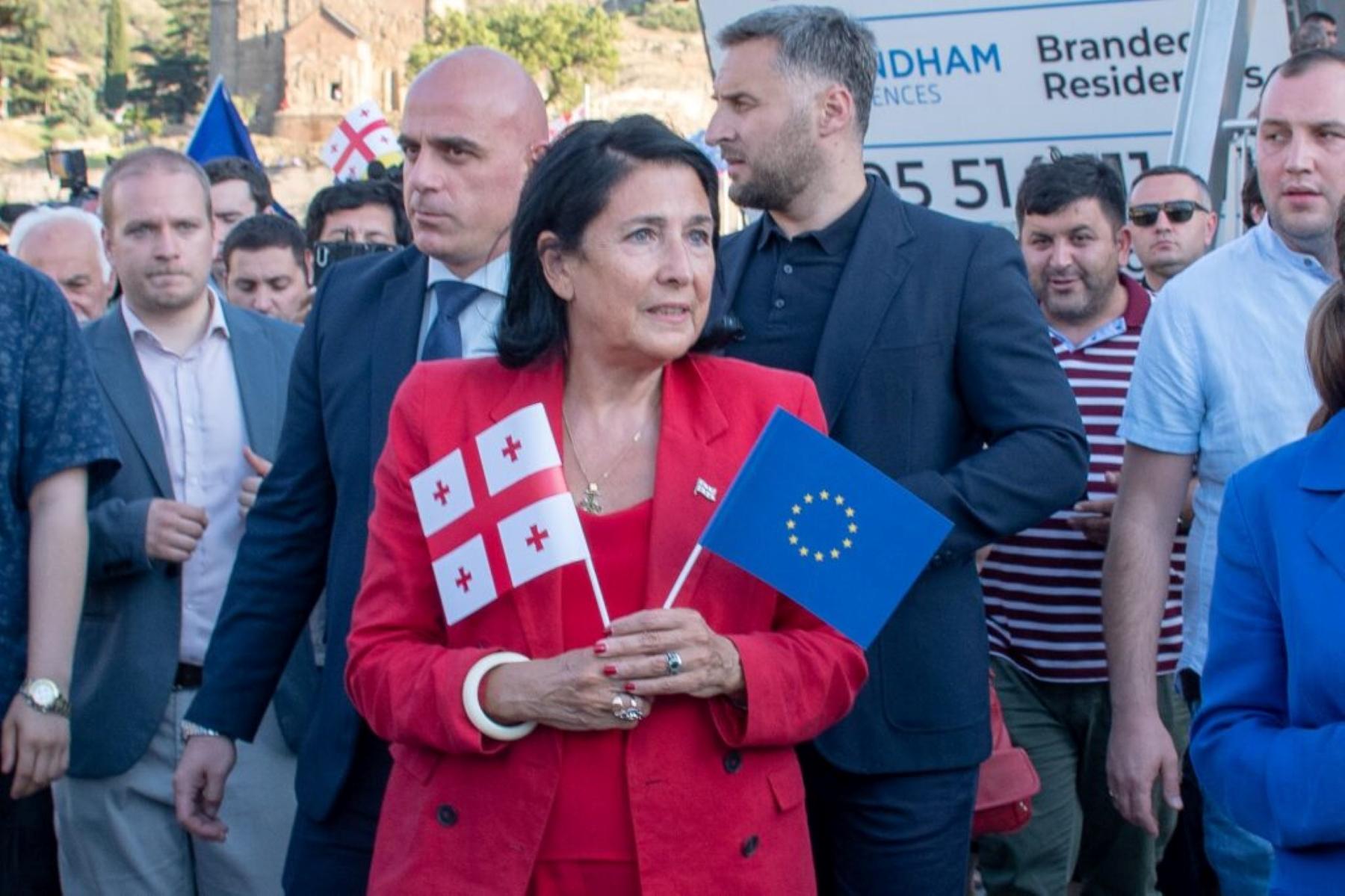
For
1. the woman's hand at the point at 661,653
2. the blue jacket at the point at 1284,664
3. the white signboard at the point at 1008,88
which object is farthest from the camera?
the white signboard at the point at 1008,88

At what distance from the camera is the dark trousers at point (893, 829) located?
3223 mm

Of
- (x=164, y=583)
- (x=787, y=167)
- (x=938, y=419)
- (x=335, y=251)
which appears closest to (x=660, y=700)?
(x=938, y=419)

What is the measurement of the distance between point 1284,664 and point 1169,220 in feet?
14.9

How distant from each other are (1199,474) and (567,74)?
8440 centimetres

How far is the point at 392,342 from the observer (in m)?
3.33

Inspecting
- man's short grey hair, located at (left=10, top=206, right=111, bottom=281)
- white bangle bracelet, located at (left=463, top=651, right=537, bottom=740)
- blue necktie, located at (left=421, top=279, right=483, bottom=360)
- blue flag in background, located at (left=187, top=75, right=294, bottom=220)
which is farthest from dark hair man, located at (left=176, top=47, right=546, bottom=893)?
blue flag in background, located at (left=187, top=75, right=294, bottom=220)

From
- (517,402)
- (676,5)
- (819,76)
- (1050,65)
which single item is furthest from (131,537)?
(676,5)

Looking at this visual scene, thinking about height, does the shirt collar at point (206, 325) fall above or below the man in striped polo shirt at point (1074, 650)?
above

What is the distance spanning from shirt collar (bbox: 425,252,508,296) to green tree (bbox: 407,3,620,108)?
80.3 m

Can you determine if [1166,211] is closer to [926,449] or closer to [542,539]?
[926,449]

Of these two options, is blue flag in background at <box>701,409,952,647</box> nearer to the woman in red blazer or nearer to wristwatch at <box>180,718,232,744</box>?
the woman in red blazer

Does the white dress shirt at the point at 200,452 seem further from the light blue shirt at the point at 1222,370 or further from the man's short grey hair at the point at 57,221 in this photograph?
the light blue shirt at the point at 1222,370

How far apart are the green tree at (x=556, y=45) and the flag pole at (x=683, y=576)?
8121 cm

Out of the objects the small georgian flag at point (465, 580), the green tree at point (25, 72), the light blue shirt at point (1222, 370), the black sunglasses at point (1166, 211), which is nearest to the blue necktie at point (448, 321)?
the small georgian flag at point (465, 580)
